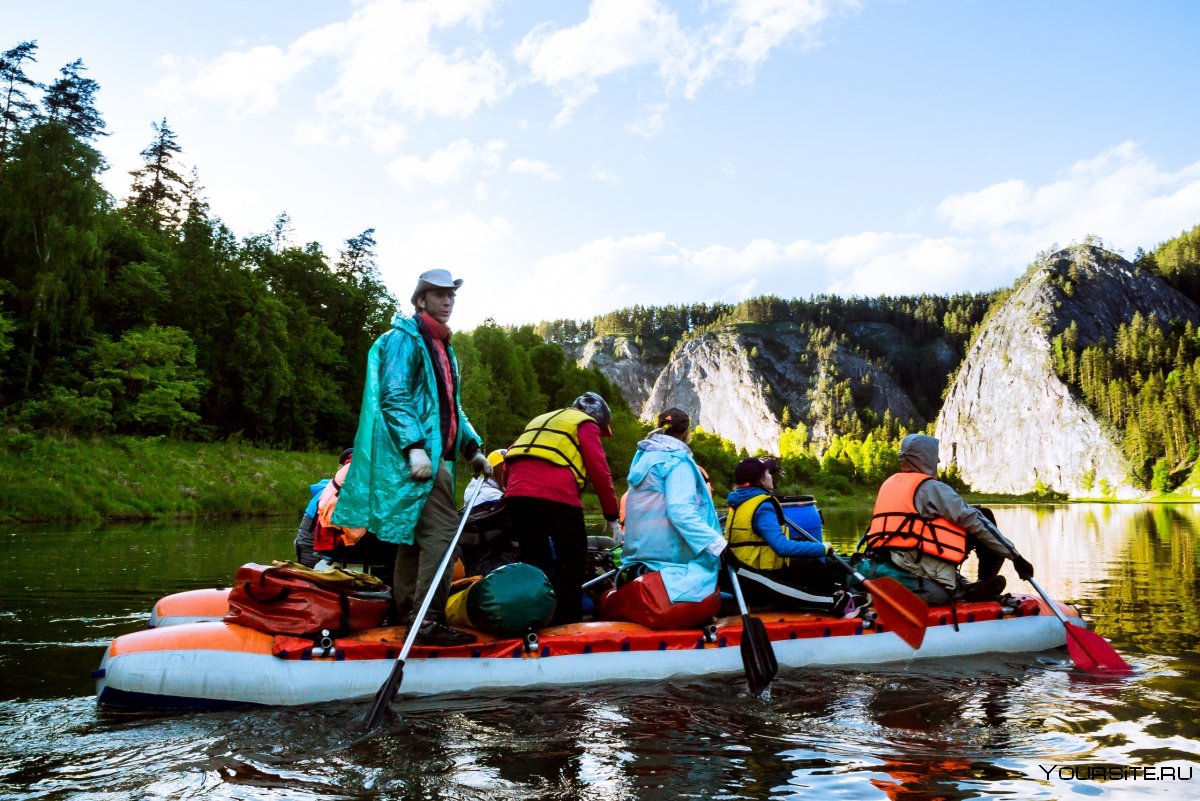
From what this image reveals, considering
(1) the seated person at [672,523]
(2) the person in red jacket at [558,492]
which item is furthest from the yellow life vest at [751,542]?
(2) the person in red jacket at [558,492]

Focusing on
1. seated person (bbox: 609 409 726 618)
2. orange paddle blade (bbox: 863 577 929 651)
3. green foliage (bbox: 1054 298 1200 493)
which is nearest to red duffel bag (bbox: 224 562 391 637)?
seated person (bbox: 609 409 726 618)

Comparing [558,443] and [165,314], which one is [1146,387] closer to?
[165,314]

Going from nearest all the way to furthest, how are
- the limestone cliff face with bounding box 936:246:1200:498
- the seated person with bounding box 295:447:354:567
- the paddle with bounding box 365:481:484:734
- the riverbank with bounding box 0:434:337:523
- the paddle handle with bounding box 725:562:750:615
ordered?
the paddle with bounding box 365:481:484:734 < the paddle handle with bounding box 725:562:750:615 < the seated person with bounding box 295:447:354:567 < the riverbank with bounding box 0:434:337:523 < the limestone cliff face with bounding box 936:246:1200:498

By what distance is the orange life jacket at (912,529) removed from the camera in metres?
7.75

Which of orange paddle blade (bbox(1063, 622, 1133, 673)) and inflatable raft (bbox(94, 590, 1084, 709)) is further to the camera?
orange paddle blade (bbox(1063, 622, 1133, 673))

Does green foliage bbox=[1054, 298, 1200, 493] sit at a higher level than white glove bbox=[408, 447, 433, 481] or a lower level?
higher

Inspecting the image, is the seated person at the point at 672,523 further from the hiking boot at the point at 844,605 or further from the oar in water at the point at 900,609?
the oar in water at the point at 900,609

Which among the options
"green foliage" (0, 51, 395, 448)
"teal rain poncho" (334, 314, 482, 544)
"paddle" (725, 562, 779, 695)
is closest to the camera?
"teal rain poncho" (334, 314, 482, 544)

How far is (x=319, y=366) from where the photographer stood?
2069 inches

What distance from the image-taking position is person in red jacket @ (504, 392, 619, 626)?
660 centimetres

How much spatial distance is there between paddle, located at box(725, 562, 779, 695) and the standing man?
212 cm

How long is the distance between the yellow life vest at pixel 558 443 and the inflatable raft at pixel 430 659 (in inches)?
51.4

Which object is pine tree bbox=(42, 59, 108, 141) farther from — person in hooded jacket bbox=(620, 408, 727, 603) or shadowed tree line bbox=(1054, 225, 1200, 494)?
shadowed tree line bbox=(1054, 225, 1200, 494)

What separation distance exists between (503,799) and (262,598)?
2.75 meters
